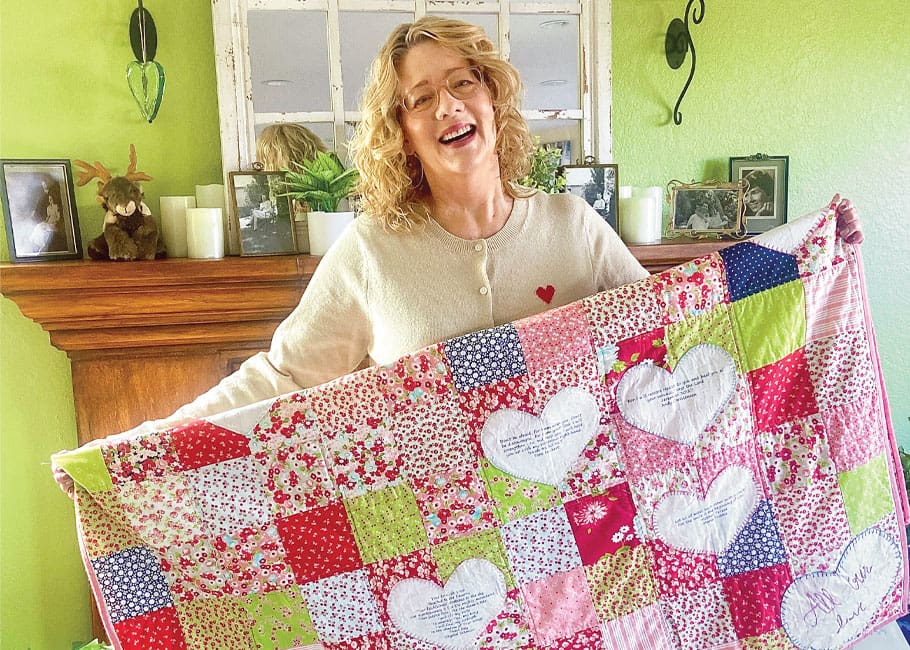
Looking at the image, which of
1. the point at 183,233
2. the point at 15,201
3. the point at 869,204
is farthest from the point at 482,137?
the point at 869,204

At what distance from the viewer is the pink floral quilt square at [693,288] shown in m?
1.31

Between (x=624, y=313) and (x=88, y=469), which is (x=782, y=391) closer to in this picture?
(x=624, y=313)

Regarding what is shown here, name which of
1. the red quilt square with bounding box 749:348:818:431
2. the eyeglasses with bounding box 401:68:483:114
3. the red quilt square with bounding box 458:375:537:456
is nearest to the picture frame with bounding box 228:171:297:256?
the eyeglasses with bounding box 401:68:483:114

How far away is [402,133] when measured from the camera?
1.43 metres

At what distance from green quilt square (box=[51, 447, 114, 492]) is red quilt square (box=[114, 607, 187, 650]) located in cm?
23

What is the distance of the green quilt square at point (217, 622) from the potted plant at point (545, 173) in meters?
1.17

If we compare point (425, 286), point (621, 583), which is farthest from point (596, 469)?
point (425, 286)

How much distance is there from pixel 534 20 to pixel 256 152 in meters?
0.82

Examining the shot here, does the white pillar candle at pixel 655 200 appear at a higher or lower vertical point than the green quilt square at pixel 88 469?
higher

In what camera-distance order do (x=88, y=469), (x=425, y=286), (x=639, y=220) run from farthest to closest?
(x=639, y=220) → (x=425, y=286) → (x=88, y=469)

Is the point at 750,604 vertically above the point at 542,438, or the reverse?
the point at 542,438

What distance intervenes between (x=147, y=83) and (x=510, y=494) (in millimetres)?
1278

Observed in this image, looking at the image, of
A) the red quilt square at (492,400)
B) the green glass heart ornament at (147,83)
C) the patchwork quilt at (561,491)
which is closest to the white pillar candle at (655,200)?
the patchwork quilt at (561,491)

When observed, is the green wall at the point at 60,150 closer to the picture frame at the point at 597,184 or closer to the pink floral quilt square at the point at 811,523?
the picture frame at the point at 597,184
